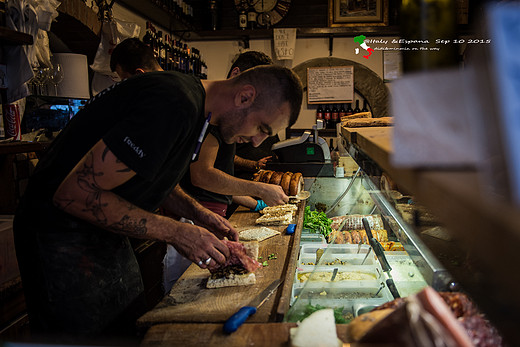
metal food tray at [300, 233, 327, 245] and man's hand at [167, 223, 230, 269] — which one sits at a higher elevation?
man's hand at [167, 223, 230, 269]

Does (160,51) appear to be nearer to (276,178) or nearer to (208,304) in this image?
(276,178)

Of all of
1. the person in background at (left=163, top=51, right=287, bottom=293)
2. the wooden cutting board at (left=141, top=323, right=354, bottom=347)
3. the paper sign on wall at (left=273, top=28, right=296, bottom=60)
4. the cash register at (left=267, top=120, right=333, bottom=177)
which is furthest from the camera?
the paper sign on wall at (left=273, top=28, right=296, bottom=60)

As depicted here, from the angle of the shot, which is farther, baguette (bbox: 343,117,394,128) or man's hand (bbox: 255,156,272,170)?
man's hand (bbox: 255,156,272,170)

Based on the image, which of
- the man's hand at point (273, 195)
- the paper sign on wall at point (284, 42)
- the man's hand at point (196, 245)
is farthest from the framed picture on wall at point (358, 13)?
the man's hand at point (196, 245)

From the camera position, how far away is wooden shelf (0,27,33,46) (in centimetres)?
263

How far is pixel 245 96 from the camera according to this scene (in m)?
1.93

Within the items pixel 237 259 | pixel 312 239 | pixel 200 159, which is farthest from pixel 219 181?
pixel 237 259

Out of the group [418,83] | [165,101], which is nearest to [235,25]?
[165,101]

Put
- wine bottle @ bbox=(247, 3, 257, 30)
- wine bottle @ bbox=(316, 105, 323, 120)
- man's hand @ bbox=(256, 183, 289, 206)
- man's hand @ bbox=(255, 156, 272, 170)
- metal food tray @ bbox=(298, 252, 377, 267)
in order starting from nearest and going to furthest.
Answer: metal food tray @ bbox=(298, 252, 377, 267) → man's hand @ bbox=(256, 183, 289, 206) → man's hand @ bbox=(255, 156, 272, 170) → wine bottle @ bbox=(247, 3, 257, 30) → wine bottle @ bbox=(316, 105, 323, 120)

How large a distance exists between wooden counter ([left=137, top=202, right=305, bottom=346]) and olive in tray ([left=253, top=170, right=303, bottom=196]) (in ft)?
5.45

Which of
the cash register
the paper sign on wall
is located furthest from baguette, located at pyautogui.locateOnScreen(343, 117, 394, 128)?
the paper sign on wall

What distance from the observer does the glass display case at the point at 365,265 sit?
1686 mm

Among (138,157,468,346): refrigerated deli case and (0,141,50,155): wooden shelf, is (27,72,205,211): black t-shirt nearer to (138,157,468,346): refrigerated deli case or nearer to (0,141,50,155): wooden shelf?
(138,157,468,346): refrigerated deli case

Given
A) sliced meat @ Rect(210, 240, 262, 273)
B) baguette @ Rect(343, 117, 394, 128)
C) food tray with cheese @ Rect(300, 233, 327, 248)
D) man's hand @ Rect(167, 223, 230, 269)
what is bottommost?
food tray with cheese @ Rect(300, 233, 327, 248)
